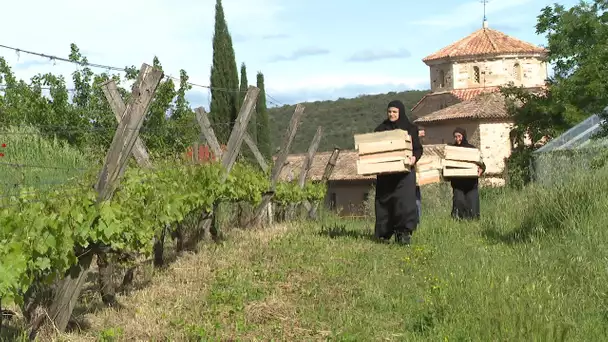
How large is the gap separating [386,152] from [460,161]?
4.34 meters

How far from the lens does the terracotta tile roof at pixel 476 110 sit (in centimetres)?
5531

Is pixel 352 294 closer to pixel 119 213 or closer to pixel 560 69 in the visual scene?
pixel 119 213

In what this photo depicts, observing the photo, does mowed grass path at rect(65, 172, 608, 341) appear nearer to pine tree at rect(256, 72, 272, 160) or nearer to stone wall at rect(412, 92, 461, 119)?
pine tree at rect(256, 72, 272, 160)

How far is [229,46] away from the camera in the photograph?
39906 mm

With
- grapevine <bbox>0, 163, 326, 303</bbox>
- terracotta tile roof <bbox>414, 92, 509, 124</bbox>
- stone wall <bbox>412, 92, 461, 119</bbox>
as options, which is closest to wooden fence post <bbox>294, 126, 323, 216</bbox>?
grapevine <bbox>0, 163, 326, 303</bbox>

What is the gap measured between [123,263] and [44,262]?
1.70m

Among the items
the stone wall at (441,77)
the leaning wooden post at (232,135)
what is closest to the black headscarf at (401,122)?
the leaning wooden post at (232,135)

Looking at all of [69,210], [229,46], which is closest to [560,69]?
[229,46]

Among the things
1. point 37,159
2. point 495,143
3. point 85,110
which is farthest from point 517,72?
point 37,159

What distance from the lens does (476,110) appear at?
5566 cm

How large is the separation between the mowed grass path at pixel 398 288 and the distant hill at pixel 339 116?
280 feet

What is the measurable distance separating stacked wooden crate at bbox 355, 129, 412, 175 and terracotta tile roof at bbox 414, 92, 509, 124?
44858 mm

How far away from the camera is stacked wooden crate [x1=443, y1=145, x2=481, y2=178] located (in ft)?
49.3

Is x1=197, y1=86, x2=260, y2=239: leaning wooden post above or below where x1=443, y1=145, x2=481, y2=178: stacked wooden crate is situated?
above
